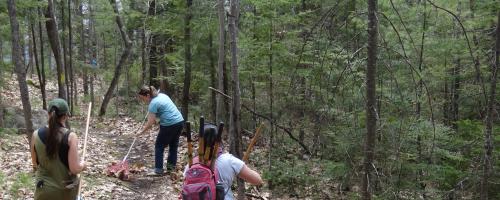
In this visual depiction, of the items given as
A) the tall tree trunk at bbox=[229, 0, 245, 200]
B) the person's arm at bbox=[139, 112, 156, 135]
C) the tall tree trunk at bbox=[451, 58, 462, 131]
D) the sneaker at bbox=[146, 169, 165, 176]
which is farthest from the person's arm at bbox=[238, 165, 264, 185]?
the tall tree trunk at bbox=[451, 58, 462, 131]

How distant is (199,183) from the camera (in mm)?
3621

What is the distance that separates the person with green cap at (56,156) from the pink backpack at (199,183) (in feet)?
3.98

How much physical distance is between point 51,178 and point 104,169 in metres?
4.79

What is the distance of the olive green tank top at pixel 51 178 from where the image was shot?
4.13m

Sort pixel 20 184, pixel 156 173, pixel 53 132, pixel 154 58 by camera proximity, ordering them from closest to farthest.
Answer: pixel 53 132 < pixel 20 184 < pixel 156 173 < pixel 154 58

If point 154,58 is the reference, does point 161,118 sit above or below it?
below

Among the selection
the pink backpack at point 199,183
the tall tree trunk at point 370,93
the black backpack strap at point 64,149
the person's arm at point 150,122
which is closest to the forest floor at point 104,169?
the person's arm at point 150,122

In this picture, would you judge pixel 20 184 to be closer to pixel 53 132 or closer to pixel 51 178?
pixel 51 178

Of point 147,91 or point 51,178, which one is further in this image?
point 147,91

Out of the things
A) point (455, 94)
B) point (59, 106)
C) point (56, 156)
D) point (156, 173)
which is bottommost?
point (156, 173)

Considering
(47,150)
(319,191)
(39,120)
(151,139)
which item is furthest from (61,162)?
(39,120)

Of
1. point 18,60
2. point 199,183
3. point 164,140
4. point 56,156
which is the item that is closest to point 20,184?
point 18,60

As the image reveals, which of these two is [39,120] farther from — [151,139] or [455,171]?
[455,171]

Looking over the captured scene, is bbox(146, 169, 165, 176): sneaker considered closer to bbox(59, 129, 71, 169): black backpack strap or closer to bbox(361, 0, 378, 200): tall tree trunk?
bbox(59, 129, 71, 169): black backpack strap
